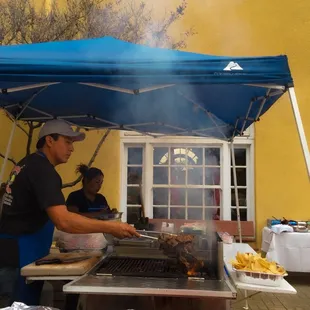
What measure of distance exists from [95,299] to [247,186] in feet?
16.6

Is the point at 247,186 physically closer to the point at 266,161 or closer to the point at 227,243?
the point at 266,161

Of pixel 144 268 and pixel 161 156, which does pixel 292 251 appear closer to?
pixel 161 156

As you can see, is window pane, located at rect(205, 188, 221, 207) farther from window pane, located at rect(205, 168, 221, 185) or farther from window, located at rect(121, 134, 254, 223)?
window pane, located at rect(205, 168, 221, 185)

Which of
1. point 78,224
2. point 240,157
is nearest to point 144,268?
point 78,224

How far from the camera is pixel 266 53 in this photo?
6773 mm

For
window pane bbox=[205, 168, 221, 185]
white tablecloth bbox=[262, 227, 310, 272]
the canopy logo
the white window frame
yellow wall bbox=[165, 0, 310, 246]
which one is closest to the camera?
the canopy logo

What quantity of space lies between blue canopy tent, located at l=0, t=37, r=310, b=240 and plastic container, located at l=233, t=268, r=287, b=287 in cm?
80

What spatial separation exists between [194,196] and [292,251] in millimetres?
1917

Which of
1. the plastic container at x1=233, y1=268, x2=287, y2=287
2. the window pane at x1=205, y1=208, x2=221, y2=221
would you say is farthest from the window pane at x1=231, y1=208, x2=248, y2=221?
the plastic container at x1=233, y1=268, x2=287, y2=287

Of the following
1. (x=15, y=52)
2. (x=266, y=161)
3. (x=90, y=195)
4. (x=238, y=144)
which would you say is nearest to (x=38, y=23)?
→ (x=90, y=195)

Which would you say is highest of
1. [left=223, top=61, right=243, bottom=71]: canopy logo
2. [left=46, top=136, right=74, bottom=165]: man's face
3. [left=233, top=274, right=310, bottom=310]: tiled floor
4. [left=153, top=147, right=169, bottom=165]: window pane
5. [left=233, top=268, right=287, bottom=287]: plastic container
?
[left=153, top=147, right=169, bottom=165]: window pane

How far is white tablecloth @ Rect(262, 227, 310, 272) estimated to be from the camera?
5.60m

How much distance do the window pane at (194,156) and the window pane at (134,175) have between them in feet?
2.90

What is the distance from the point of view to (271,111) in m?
6.67
